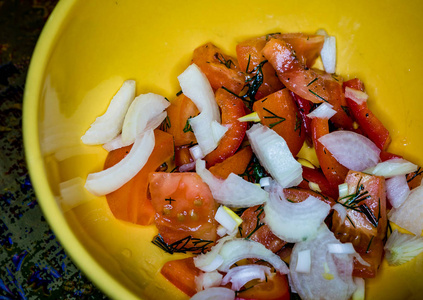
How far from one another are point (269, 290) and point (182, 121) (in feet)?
2.35

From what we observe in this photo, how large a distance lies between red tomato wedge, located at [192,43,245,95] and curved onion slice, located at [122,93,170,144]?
0.22 metres

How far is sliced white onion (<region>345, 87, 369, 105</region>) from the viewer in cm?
159

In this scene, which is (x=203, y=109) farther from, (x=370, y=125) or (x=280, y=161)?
(x=370, y=125)

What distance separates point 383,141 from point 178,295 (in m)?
0.99

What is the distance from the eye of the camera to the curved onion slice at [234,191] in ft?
4.69

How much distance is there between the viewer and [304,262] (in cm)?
136

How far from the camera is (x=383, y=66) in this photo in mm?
1658

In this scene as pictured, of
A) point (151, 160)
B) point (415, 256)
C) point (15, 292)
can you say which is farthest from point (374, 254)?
point (15, 292)

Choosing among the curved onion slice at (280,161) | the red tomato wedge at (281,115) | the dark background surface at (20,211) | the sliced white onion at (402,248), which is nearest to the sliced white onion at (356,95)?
the red tomato wedge at (281,115)

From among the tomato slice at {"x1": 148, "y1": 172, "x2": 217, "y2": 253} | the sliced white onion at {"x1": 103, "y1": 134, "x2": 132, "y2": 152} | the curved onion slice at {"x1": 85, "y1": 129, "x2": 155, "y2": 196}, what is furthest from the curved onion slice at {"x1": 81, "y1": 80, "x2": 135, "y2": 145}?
the tomato slice at {"x1": 148, "y1": 172, "x2": 217, "y2": 253}

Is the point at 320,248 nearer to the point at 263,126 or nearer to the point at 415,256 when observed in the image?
the point at 415,256

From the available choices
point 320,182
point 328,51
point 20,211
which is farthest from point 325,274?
point 20,211

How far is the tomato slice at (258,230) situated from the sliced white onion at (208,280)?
174mm

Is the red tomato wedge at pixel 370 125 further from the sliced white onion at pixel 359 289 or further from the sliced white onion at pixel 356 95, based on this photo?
the sliced white onion at pixel 359 289
